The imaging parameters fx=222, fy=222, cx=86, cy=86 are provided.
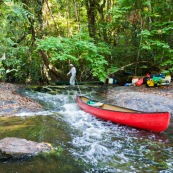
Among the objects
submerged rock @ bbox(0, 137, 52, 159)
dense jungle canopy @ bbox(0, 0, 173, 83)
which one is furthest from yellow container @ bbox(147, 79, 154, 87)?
submerged rock @ bbox(0, 137, 52, 159)

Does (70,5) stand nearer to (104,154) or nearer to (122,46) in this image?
(122,46)

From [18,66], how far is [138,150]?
13.7 meters

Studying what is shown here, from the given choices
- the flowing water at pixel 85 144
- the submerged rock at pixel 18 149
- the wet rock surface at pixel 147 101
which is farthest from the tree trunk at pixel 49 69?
the submerged rock at pixel 18 149

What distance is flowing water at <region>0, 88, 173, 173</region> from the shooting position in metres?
5.39

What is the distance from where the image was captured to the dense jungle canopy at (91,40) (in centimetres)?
1525

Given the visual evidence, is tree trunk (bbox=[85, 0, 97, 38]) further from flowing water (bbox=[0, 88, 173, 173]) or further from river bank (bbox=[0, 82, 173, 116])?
flowing water (bbox=[0, 88, 173, 173])

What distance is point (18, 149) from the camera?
5.64 metres

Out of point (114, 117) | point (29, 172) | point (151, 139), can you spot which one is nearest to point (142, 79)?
point (114, 117)

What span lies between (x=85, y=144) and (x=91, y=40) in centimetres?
1195

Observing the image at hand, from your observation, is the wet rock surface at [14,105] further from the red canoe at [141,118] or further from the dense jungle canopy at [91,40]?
the red canoe at [141,118]

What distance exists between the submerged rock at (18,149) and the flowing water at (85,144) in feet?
0.53

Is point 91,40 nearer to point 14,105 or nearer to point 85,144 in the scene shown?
point 14,105

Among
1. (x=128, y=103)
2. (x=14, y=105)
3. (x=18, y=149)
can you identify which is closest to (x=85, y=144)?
(x=18, y=149)

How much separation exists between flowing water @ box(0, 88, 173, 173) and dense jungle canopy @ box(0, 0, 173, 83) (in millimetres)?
6035
